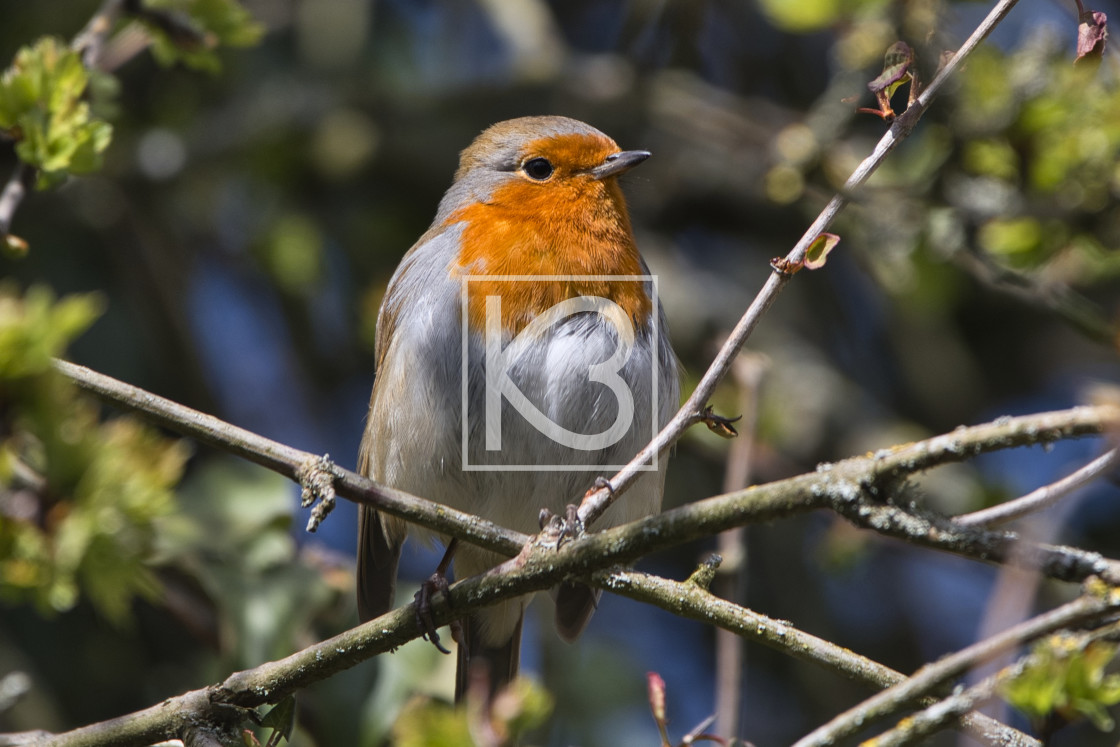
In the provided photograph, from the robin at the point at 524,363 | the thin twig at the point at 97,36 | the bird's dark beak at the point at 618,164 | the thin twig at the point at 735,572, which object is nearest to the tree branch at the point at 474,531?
the thin twig at the point at 735,572

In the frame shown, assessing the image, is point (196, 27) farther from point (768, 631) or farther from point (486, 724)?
point (768, 631)

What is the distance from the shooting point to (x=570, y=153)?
12.5 feet

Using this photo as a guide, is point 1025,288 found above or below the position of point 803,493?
above

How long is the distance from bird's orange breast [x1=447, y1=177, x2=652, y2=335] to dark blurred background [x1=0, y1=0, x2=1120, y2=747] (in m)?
0.60

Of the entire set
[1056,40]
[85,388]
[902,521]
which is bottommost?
[85,388]

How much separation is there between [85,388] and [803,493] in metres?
1.26

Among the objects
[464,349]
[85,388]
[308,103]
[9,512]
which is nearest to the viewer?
[9,512]

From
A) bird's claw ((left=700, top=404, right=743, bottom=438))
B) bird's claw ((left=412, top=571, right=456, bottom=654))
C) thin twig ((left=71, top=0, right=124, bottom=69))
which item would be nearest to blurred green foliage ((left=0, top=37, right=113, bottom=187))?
thin twig ((left=71, top=0, right=124, bottom=69))

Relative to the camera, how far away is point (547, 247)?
3521mm

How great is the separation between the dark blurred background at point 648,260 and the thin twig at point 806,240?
161cm

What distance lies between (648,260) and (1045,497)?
357 cm

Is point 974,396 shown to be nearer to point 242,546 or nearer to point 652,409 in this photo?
point 652,409

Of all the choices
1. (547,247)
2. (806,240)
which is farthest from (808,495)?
(547,247)

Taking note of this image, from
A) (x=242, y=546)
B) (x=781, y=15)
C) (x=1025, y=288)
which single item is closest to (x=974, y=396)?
(x=1025, y=288)
